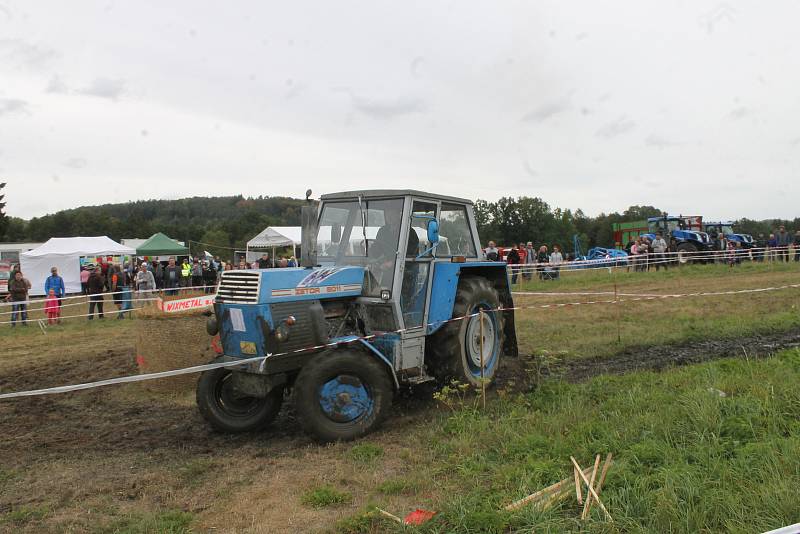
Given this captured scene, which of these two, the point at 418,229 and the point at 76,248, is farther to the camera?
the point at 76,248

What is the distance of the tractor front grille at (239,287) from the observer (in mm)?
5171

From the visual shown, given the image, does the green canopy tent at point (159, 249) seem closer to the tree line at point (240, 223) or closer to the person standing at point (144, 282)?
the person standing at point (144, 282)

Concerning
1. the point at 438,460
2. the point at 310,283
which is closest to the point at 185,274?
the point at 310,283

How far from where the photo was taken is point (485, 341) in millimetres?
7004

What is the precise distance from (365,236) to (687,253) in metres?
19.2

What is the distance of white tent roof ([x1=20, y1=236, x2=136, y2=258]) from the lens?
23250 millimetres

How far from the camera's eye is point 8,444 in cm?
545

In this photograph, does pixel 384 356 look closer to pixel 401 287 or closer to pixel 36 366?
pixel 401 287

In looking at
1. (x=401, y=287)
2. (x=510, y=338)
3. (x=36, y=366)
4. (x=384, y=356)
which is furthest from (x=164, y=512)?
(x=36, y=366)

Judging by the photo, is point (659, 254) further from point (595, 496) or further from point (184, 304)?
point (595, 496)

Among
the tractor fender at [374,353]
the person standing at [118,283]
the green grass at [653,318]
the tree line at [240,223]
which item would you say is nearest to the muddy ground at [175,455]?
the tractor fender at [374,353]

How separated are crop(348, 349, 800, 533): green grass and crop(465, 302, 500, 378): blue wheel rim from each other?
880 mm

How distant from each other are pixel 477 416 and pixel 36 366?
753 cm

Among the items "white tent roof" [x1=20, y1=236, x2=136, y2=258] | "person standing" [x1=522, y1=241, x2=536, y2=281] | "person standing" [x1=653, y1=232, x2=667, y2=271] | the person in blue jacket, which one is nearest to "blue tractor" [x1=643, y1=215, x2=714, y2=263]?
"person standing" [x1=653, y1=232, x2=667, y2=271]
